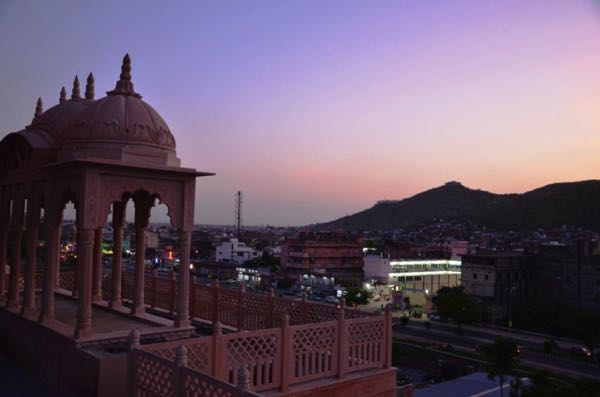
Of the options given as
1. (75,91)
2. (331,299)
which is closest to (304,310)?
(75,91)

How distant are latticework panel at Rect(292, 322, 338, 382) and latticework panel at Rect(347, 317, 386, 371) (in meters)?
0.34

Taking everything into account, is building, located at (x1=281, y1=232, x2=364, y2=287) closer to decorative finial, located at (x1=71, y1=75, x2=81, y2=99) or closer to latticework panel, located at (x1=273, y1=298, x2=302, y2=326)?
decorative finial, located at (x1=71, y1=75, x2=81, y2=99)

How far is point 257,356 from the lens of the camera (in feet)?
21.9

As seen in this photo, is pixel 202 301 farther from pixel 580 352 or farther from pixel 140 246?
pixel 580 352

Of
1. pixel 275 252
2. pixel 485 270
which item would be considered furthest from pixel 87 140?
pixel 275 252

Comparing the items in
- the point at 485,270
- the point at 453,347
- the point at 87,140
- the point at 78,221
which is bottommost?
the point at 453,347

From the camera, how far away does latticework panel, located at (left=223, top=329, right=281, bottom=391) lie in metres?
6.55

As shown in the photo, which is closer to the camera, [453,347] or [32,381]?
[32,381]

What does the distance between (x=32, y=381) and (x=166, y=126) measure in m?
4.97

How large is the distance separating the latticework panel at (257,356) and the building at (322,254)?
61.4 m

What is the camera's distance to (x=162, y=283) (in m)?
12.5

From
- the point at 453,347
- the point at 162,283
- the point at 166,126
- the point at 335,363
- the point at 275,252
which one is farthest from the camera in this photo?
the point at 275,252

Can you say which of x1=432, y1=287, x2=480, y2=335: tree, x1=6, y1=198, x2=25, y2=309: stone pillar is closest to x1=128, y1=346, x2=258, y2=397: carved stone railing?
x1=6, y1=198, x2=25, y2=309: stone pillar

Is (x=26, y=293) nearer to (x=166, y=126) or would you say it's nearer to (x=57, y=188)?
(x=57, y=188)
